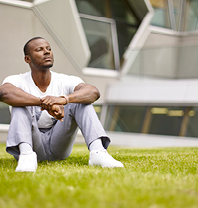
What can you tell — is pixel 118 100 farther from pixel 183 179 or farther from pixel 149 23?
pixel 183 179

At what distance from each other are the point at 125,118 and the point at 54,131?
12093mm

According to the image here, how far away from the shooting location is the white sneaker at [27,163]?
3.18 metres

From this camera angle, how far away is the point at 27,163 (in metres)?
3.23

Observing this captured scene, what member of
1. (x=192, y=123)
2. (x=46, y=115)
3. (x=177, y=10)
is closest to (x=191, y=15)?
(x=177, y=10)

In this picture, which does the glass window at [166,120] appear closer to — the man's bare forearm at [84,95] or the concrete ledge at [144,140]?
the concrete ledge at [144,140]

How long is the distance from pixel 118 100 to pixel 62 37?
13.6 feet

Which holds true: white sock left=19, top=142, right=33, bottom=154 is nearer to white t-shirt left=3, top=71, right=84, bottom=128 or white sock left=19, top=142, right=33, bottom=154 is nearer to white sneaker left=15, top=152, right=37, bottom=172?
white sneaker left=15, top=152, right=37, bottom=172

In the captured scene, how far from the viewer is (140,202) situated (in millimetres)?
1785

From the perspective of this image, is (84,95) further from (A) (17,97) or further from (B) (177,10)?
(B) (177,10)

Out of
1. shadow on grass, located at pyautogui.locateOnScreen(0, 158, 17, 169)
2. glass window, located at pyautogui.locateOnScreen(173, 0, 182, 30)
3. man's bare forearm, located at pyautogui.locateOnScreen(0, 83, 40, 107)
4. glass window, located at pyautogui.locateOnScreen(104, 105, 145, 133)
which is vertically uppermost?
glass window, located at pyautogui.locateOnScreen(173, 0, 182, 30)

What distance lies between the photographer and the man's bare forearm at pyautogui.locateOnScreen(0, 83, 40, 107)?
140 inches

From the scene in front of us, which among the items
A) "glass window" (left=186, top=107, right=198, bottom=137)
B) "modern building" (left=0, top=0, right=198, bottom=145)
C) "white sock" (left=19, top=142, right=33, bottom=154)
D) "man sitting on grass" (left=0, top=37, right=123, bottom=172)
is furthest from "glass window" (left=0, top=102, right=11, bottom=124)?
"white sock" (left=19, top=142, right=33, bottom=154)

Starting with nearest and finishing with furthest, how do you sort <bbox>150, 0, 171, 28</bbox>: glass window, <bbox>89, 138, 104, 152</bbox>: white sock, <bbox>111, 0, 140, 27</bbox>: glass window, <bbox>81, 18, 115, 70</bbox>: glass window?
1. <bbox>89, 138, 104, 152</bbox>: white sock
2. <bbox>81, 18, 115, 70</bbox>: glass window
3. <bbox>111, 0, 140, 27</bbox>: glass window
4. <bbox>150, 0, 171, 28</bbox>: glass window

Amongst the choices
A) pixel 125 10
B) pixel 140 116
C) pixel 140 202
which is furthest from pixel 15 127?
pixel 125 10
